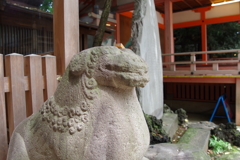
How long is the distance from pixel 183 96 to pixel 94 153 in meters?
7.56

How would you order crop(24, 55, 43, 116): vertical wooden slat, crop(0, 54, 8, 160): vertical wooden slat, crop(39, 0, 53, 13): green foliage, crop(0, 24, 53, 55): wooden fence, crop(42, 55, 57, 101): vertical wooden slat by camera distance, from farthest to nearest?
crop(39, 0, 53, 13): green foliage
crop(0, 24, 53, 55): wooden fence
crop(42, 55, 57, 101): vertical wooden slat
crop(24, 55, 43, 116): vertical wooden slat
crop(0, 54, 8, 160): vertical wooden slat

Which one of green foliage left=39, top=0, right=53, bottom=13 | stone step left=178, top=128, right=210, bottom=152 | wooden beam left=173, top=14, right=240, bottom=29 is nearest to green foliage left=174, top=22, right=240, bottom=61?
wooden beam left=173, top=14, right=240, bottom=29

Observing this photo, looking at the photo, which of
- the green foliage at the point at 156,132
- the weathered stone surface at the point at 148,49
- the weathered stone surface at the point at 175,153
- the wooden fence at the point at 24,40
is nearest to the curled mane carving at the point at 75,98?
the weathered stone surface at the point at 175,153

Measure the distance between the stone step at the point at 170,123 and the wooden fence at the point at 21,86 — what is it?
2.33 m

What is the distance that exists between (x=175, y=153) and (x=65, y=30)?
1.84m

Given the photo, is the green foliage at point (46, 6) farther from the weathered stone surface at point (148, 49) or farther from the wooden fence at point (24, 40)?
the weathered stone surface at point (148, 49)

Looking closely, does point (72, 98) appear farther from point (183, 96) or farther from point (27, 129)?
point (183, 96)

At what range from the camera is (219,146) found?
3404 mm

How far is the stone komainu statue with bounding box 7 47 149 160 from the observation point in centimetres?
106

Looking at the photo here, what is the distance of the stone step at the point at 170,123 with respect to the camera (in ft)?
11.7

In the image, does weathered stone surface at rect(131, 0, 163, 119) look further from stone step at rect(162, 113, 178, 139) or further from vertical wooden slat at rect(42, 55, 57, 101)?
vertical wooden slat at rect(42, 55, 57, 101)

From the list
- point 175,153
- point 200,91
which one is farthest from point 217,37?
point 175,153

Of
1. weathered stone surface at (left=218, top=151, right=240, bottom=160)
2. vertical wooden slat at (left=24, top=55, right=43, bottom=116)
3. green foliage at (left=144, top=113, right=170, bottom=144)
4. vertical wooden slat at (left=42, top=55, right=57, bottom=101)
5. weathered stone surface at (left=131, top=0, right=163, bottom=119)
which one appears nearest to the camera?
A: vertical wooden slat at (left=24, top=55, right=43, bottom=116)

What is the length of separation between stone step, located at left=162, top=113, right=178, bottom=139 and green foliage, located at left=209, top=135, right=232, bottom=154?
2.28 feet
